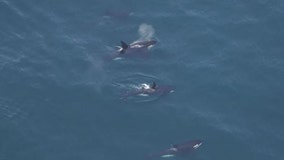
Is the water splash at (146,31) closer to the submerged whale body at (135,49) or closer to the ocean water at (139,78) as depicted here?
→ the ocean water at (139,78)

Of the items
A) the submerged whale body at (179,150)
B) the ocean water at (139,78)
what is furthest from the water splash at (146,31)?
the submerged whale body at (179,150)

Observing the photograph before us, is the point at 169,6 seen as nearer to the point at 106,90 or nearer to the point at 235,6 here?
the point at 235,6

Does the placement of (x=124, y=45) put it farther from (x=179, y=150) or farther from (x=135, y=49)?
(x=179, y=150)

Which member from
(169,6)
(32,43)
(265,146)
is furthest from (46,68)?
(265,146)

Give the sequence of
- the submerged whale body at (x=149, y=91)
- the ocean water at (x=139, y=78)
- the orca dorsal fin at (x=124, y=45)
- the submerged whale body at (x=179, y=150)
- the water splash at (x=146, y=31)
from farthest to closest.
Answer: the water splash at (x=146, y=31) → the orca dorsal fin at (x=124, y=45) → the submerged whale body at (x=149, y=91) → the ocean water at (x=139, y=78) → the submerged whale body at (x=179, y=150)

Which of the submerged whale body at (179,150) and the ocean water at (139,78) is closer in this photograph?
the submerged whale body at (179,150)

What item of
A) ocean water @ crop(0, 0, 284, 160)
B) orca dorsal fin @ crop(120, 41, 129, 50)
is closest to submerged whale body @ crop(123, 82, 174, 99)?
ocean water @ crop(0, 0, 284, 160)

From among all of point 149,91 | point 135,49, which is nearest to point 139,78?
point 149,91
